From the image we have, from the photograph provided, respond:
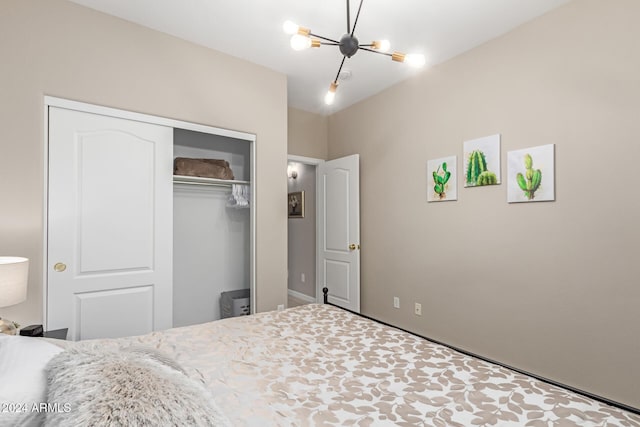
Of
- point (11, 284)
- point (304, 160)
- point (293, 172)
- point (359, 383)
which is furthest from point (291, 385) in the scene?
point (293, 172)

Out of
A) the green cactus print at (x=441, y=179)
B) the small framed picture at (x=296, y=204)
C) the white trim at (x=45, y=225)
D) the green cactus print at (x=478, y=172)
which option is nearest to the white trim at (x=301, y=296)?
the small framed picture at (x=296, y=204)

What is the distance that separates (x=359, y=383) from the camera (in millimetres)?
1196

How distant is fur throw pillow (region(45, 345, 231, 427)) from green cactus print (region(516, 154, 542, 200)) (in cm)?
257

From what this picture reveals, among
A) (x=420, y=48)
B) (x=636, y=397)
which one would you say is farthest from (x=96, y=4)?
(x=636, y=397)

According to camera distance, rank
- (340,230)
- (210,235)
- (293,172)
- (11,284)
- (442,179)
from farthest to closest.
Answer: (293,172) < (340,230) < (210,235) < (442,179) < (11,284)

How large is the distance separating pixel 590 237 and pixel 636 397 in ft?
3.29

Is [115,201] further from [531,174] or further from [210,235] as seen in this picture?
[531,174]

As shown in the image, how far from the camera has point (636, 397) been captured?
75.4 inches

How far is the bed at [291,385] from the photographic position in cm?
73

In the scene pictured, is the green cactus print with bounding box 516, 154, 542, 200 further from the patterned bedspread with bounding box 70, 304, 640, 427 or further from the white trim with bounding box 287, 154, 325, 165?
the white trim with bounding box 287, 154, 325, 165

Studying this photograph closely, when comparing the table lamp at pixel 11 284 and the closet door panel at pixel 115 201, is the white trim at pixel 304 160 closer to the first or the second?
the closet door panel at pixel 115 201

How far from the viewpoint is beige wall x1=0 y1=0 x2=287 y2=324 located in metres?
2.05

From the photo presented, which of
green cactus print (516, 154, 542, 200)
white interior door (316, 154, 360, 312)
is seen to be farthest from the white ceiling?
white interior door (316, 154, 360, 312)

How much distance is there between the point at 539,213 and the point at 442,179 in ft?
2.91
